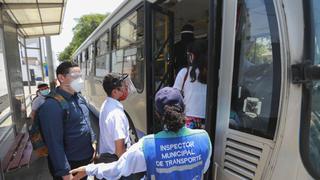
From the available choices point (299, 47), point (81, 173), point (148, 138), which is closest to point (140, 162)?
point (148, 138)

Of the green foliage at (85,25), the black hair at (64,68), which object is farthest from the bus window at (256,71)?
the green foliage at (85,25)

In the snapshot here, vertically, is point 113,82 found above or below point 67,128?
above

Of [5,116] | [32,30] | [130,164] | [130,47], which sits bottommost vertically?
[5,116]

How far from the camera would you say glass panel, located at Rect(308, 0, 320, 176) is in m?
1.83

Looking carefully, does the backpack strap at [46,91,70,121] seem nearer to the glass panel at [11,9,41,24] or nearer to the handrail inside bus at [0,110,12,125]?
the handrail inside bus at [0,110,12,125]

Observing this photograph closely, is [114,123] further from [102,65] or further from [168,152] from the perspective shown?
[102,65]

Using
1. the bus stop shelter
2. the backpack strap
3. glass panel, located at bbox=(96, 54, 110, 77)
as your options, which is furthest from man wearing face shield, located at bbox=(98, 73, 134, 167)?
glass panel, located at bbox=(96, 54, 110, 77)

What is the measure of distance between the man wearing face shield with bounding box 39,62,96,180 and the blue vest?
2.95ft

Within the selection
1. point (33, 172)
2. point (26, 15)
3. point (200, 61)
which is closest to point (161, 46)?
Result: point (200, 61)

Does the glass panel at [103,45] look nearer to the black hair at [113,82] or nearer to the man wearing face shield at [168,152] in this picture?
the black hair at [113,82]

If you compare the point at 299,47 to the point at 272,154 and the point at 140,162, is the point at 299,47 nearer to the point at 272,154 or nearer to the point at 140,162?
the point at 272,154

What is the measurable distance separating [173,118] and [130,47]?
9.91 ft

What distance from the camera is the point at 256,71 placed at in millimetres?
2111

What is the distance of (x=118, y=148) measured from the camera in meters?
2.39
